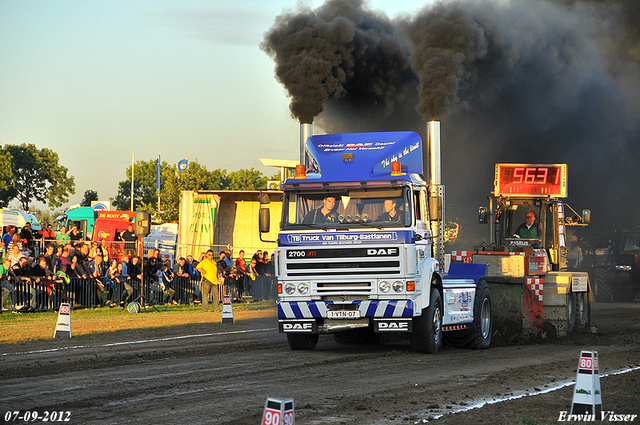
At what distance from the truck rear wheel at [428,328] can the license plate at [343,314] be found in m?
1.03

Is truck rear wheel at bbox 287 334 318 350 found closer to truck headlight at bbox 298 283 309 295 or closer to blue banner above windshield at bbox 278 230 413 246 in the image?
truck headlight at bbox 298 283 309 295

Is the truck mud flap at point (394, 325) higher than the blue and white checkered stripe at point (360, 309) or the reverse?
the reverse

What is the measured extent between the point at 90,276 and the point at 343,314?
39.5ft

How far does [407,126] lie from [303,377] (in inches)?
845

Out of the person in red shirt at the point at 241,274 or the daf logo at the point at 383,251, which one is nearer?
the daf logo at the point at 383,251

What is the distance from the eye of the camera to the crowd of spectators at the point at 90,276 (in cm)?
2031

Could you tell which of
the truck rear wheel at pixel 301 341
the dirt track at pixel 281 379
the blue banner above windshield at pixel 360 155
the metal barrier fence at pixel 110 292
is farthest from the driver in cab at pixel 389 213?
the metal barrier fence at pixel 110 292

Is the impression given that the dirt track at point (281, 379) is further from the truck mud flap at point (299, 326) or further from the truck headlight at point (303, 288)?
the truck headlight at point (303, 288)

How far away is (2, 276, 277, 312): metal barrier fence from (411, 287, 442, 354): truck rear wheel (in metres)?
12.0

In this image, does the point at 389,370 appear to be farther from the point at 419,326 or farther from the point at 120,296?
the point at 120,296

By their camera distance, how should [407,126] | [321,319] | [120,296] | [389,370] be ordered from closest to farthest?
1. [389,370]
2. [321,319]
3. [120,296]
4. [407,126]

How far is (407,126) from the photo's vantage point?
30.3m

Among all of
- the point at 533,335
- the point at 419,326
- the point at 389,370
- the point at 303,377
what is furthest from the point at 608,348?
the point at 303,377

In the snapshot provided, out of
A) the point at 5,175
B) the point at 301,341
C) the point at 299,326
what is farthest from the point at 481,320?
the point at 5,175
